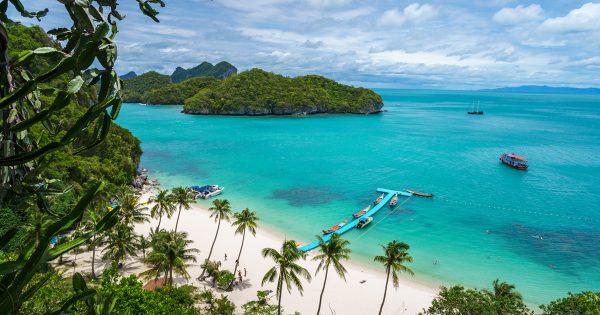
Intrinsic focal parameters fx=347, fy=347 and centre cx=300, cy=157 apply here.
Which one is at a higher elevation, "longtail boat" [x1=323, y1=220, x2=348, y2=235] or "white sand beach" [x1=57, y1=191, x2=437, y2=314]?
"longtail boat" [x1=323, y1=220, x2=348, y2=235]

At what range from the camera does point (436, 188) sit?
50.6m

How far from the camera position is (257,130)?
338 ft

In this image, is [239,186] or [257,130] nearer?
[239,186]

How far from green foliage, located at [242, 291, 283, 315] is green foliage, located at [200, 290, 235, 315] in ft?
3.71

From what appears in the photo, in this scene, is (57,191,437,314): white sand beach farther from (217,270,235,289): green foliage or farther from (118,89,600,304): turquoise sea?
(118,89,600,304): turquoise sea

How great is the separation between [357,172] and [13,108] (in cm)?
5706

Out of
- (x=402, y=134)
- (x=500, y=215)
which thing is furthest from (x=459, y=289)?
(x=402, y=134)

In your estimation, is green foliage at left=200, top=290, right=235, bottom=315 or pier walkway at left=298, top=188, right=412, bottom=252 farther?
pier walkway at left=298, top=188, right=412, bottom=252

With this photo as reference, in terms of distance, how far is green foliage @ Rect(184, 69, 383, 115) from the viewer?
137500mm

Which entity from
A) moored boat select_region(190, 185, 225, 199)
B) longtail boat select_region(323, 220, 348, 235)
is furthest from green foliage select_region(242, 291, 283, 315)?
moored boat select_region(190, 185, 225, 199)

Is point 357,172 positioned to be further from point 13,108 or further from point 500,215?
point 13,108

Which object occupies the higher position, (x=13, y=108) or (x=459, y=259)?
(x=13, y=108)

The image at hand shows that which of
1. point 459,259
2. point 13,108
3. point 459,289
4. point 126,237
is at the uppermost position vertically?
point 13,108

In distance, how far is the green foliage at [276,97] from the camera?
451 feet
